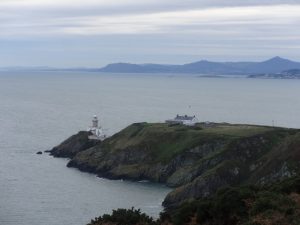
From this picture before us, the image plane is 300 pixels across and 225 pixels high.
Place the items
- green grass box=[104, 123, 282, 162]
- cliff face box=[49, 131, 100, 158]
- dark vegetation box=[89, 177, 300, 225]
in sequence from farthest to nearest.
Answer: cliff face box=[49, 131, 100, 158] → green grass box=[104, 123, 282, 162] → dark vegetation box=[89, 177, 300, 225]

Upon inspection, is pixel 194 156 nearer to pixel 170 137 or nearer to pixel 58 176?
pixel 170 137

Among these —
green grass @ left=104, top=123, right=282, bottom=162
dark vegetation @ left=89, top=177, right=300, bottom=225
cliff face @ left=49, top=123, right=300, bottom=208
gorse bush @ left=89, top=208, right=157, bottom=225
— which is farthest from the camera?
green grass @ left=104, top=123, right=282, bottom=162

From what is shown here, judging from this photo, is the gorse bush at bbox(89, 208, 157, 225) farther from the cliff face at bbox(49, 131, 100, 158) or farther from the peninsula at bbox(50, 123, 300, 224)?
the cliff face at bbox(49, 131, 100, 158)

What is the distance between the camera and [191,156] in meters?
76.9

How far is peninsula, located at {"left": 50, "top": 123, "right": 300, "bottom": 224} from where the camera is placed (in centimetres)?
6412

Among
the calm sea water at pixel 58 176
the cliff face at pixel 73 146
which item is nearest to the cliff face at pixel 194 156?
the cliff face at pixel 73 146

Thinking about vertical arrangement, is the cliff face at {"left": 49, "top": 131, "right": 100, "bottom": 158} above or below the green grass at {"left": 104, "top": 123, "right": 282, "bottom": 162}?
below

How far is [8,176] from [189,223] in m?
49.0

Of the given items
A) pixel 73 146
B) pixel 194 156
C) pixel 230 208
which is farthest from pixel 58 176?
pixel 230 208

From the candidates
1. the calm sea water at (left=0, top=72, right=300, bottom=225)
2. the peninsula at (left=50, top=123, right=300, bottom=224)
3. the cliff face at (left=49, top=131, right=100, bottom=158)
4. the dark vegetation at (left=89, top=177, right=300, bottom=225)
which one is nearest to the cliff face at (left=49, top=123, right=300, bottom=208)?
the peninsula at (left=50, top=123, right=300, bottom=224)

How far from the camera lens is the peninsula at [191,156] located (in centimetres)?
6412

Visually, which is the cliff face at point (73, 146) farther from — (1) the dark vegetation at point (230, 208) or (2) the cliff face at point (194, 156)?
(1) the dark vegetation at point (230, 208)

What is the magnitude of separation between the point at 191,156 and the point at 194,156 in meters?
0.36

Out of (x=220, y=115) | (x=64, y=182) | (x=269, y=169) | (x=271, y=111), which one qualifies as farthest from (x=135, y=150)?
(x=271, y=111)
